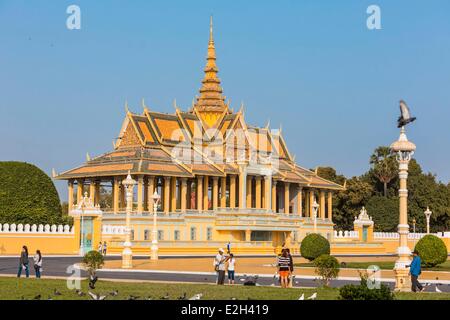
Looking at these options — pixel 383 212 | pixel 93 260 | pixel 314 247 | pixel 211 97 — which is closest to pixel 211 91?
pixel 211 97

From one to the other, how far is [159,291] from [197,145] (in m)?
62.2

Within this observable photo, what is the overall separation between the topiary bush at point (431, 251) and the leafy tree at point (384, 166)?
62.5m

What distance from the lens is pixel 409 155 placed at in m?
25.4

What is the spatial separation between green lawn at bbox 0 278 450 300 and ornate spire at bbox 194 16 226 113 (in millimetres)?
64886

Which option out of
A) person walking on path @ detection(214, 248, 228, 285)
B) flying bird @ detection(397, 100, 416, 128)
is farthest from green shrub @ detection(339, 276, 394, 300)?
person walking on path @ detection(214, 248, 228, 285)

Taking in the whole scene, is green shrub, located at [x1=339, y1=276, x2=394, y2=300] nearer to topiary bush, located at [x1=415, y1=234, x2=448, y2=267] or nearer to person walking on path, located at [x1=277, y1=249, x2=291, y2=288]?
person walking on path, located at [x1=277, y1=249, x2=291, y2=288]

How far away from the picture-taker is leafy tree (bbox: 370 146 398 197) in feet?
340

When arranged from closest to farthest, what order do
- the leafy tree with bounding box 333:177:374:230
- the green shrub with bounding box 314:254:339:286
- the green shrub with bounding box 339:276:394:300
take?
the green shrub with bounding box 339:276:394:300 → the green shrub with bounding box 314:254:339:286 → the leafy tree with bounding box 333:177:374:230

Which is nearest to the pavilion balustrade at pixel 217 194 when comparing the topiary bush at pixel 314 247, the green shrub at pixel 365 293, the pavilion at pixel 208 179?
the pavilion at pixel 208 179

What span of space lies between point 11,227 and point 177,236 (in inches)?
786

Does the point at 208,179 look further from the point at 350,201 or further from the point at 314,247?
the point at 314,247

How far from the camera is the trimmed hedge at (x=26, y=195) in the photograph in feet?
195
